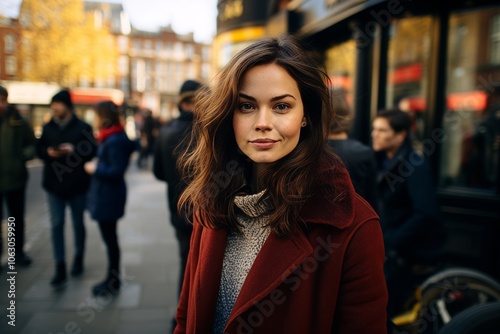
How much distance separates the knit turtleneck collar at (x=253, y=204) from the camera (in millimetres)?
1337

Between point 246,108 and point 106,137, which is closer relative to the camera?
point 246,108

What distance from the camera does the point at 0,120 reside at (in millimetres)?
4535

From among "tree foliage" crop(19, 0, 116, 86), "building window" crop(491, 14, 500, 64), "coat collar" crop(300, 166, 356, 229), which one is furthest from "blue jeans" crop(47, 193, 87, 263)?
"tree foliage" crop(19, 0, 116, 86)

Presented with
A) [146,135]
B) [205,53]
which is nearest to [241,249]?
[146,135]

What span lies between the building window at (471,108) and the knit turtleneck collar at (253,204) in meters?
3.90

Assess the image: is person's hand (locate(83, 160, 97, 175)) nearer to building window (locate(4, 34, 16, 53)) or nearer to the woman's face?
the woman's face

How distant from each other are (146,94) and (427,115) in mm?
58897

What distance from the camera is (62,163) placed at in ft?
14.1

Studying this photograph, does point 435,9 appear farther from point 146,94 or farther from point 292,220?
point 146,94

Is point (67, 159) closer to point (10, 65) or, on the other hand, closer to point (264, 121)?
point (264, 121)

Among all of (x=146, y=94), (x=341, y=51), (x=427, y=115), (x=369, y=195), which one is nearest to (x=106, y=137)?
(x=369, y=195)

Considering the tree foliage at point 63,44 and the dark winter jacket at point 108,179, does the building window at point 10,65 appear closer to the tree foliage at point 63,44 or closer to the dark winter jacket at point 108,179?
the tree foliage at point 63,44

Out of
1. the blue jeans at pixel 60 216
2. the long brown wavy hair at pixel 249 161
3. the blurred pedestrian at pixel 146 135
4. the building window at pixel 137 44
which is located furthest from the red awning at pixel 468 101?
the building window at pixel 137 44

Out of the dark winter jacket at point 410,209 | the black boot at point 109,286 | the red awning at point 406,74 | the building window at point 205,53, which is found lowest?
the black boot at point 109,286
